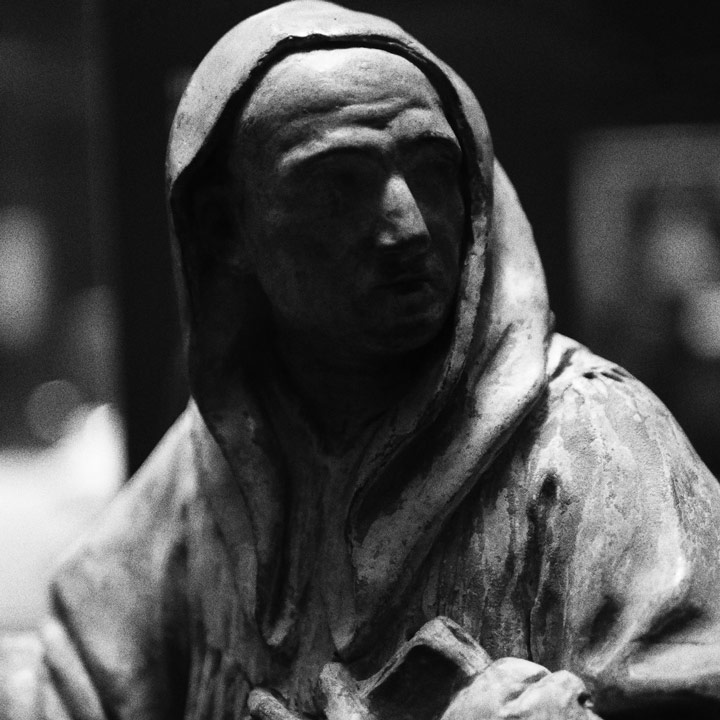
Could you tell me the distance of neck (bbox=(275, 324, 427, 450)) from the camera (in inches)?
70.1

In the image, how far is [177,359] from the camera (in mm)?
2793

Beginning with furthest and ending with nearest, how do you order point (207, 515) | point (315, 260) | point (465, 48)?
1. point (465, 48)
2. point (207, 515)
3. point (315, 260)

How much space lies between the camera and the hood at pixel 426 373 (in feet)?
5.57

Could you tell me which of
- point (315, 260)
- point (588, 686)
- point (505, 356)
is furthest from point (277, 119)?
point (588, 686)

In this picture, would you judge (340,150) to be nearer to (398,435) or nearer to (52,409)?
(398,435)

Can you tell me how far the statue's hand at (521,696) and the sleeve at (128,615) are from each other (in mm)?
436

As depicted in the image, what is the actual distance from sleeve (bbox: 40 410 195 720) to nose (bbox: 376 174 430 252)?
417 mm

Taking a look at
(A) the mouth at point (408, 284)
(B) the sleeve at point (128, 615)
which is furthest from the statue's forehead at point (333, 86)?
(B) the sleeve at point (128, 615)

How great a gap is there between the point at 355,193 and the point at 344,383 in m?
0.22

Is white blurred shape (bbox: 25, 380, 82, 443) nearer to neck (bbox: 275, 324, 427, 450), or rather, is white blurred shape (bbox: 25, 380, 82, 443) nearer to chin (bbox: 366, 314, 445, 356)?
neck (bbox: 275, 324, 427, 450)

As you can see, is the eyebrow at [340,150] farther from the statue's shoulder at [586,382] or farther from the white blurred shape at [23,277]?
the white blurred shape at [23,277]

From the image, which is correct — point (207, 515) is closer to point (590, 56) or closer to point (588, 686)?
point (588, 686)

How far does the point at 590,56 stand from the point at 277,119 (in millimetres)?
1078

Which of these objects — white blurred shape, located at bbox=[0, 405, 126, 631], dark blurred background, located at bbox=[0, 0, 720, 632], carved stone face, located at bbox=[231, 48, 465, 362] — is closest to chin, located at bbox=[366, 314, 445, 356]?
carved stone face, located at bbox=[231, 48, 465, 362]
